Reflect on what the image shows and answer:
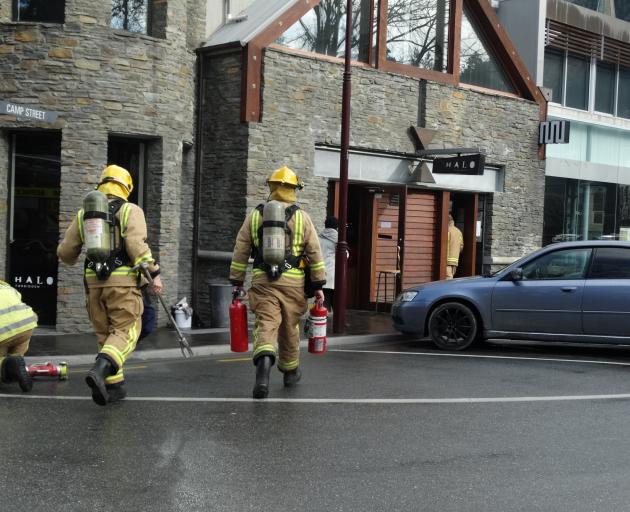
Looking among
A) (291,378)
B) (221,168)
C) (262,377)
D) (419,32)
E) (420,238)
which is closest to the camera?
(262,377)

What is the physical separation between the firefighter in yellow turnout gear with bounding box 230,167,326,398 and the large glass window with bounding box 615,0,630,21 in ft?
70.1

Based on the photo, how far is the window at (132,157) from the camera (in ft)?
45.3

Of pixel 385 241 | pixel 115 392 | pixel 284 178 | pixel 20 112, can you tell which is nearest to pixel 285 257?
pixel 284 178

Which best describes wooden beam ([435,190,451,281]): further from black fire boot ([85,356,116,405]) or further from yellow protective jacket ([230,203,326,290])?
black fire boot ([85,356,116,405])

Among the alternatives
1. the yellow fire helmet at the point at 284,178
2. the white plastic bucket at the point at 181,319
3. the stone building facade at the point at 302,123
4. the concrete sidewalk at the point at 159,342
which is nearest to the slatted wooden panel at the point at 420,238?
the stone building facade at the point at 302,123

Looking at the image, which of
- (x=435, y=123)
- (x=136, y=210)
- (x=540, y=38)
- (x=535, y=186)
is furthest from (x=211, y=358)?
(x=540, y=38)

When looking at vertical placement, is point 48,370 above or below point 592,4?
below

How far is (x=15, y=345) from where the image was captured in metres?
8.00

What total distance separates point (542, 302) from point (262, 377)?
4.92 m

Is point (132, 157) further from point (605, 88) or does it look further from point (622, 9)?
point (622, 9)

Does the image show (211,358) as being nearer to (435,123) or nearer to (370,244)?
(370,244)

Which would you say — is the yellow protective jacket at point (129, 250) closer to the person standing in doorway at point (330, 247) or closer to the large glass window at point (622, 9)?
the person standing in doorway at point (330, 247)

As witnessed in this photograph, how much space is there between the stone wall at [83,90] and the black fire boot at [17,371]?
16.5ft

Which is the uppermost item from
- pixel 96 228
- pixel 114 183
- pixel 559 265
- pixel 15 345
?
pixel 114 183
